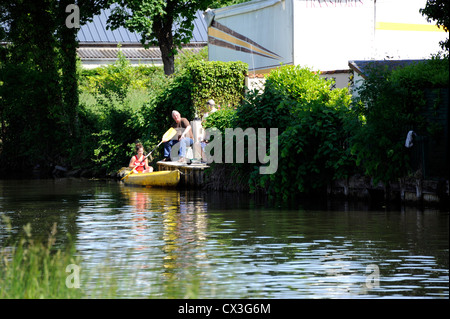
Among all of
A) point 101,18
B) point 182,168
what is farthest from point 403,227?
point 101,18

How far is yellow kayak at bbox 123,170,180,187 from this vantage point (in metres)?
25.8

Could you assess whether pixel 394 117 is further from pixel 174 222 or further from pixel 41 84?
pixel 41 84

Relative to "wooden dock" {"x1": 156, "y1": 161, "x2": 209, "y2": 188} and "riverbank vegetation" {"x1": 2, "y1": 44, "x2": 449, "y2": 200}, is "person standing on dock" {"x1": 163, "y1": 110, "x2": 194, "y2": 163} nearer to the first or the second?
"wooden dock" {"x1": 156, "y1": 161, "x2": 209, "y2": 188}

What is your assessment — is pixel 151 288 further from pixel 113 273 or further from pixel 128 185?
pixel 128 185

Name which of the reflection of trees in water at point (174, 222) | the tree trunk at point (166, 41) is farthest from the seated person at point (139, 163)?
the tree trunk at point (166, 41)

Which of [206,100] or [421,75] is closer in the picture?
[421,75]

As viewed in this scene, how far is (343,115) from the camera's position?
69.2ft

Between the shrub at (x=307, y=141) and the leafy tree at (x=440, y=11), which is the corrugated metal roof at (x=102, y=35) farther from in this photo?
the leafy tree at (x=440, y=11)

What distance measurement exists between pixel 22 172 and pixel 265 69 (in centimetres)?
1312

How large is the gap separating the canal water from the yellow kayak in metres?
3.46

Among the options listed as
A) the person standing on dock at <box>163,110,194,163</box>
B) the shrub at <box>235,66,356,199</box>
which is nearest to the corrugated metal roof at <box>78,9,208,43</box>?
the person standing on dock at <box>163,110,194,163</box>

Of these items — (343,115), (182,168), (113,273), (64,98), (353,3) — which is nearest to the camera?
(113,273)

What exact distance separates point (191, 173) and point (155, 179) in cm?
139

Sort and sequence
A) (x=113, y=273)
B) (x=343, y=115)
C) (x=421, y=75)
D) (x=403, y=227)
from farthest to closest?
(x=343, y=115), (x=421, y=75), (x=403, y=227), (x=113, y=273)
